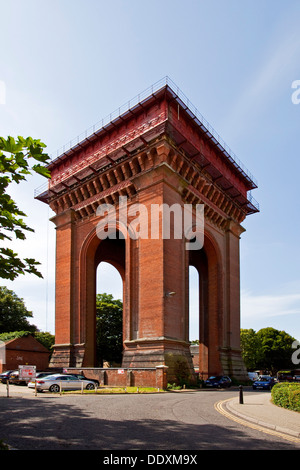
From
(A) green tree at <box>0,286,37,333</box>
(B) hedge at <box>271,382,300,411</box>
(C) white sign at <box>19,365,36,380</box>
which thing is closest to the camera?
(B) hedge at <box>271,382,300,411</box>

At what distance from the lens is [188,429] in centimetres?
1055

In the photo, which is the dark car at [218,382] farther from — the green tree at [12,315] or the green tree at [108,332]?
the green tree at [12,315]

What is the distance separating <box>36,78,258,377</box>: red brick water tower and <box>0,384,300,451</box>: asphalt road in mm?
14306

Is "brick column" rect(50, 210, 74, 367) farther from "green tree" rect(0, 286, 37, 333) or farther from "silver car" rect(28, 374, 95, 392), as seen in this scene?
"green tree" rect(0, 286, 37, 333)

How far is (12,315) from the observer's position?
193 feet

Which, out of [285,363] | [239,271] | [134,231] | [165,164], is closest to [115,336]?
[239,271]

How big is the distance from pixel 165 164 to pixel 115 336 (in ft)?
113

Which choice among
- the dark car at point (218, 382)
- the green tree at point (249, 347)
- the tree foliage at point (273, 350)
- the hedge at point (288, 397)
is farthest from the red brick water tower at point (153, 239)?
the tree foliage at point (273, 350)

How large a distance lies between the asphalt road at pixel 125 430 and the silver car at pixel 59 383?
9.66 meters

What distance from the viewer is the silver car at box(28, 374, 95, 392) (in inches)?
943

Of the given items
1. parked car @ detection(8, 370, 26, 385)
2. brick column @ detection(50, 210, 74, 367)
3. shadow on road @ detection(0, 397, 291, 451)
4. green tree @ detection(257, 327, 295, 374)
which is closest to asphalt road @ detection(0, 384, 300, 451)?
shadow on road @ detection(0, 397, 291, 451)

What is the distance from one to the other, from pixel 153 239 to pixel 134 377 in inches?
387

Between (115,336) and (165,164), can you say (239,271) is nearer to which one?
(165,164)

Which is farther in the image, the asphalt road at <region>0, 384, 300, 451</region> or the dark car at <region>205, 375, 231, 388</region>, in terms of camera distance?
the dark car at <region>205, 375, 231, 388</region>
